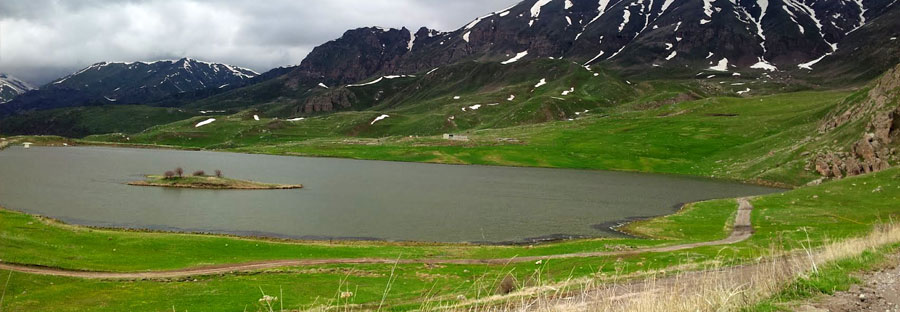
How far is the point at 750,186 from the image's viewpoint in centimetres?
10375

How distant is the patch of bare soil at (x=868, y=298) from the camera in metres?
10.3

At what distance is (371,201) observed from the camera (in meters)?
77.9

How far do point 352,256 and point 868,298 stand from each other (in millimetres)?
37892

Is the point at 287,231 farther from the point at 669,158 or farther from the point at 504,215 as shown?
the point at 669,158

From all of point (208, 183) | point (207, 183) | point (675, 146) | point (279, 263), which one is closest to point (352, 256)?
point (279, 263)

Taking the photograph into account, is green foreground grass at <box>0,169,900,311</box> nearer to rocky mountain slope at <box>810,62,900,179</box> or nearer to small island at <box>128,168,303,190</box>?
rocky mountain slope at <box>810,62,900,179</box>

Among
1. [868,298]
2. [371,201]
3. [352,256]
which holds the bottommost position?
[352,256]

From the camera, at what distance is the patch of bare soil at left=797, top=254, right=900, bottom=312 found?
10344mm

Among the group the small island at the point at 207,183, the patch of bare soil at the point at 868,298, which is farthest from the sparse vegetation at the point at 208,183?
the patch of bare soil at the point at 868,298

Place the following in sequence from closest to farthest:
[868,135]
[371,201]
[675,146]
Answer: [371,201], [868,135], [675,146]

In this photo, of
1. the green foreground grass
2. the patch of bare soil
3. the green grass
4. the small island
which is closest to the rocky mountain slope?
the green grass

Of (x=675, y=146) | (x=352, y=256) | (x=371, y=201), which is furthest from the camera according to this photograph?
(x=675, y=146)

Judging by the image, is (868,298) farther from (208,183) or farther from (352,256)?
(208,183)

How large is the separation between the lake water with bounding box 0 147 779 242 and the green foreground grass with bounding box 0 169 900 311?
7.36 meters
